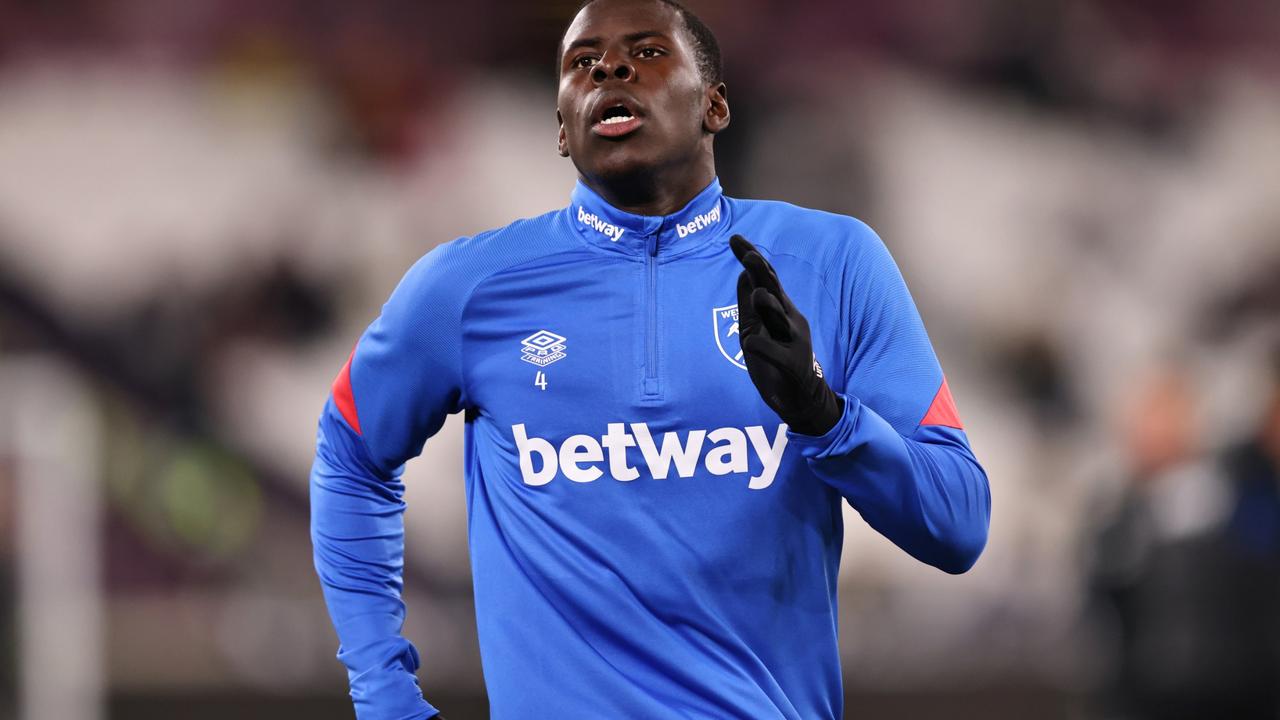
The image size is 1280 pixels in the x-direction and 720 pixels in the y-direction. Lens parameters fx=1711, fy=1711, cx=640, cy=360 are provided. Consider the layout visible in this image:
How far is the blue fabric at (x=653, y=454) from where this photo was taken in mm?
2391

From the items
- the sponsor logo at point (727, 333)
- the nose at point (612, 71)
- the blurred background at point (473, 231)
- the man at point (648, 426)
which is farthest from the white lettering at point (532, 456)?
the blurred background at point (473, 231)

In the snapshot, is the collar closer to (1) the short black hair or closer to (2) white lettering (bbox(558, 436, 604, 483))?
(1) the short black hair

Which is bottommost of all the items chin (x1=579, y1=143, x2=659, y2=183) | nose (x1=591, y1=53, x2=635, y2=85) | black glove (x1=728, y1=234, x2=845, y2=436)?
black glove (x1=728, y1=234, x2=845, y2=436)

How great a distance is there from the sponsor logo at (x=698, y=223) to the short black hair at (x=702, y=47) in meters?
0.22

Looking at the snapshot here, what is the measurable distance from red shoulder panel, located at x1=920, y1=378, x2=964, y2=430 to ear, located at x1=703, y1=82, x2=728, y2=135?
1.83 ft

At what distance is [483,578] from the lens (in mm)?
2561

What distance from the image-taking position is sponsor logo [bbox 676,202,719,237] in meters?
2.58

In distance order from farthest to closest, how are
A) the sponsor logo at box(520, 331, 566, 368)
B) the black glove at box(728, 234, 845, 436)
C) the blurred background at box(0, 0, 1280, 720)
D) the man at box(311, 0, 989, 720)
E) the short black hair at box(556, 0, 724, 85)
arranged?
the blurred background at box(0, 0, 1280, 720), the short black hair at box(556, 0, 724, 85), the sponsor logo at box(520, 331, 566, 368), the man at box(311, 0, 989, 720), the black glove at box(728, 234, 845, 436)

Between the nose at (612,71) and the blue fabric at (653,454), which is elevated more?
the nose at (612,71)

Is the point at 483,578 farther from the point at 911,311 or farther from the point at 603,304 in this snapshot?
the point at 911,311

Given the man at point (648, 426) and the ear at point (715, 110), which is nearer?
the man at point (648, 426)

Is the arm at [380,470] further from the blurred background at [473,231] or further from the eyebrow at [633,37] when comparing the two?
the blurred background at [473,231]

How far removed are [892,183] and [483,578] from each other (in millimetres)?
8330

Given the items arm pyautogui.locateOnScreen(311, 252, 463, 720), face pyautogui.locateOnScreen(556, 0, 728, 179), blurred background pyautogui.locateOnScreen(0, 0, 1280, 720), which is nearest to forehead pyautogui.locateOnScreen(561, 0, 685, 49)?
face pyautogui.locateOnScreen(556, 0, 728, 179)
